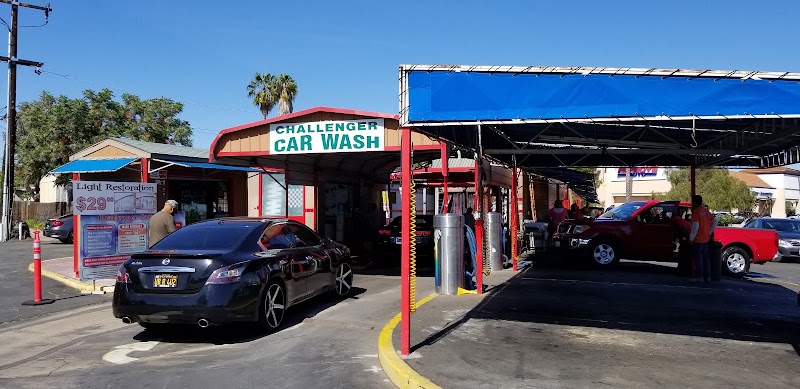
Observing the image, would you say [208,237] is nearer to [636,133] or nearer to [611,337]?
[611,337]

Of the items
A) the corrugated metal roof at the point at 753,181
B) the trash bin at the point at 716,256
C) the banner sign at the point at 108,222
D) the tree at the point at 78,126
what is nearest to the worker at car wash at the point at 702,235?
the trash bin at the point at 716,256

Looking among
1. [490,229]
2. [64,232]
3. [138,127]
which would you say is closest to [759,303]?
[490,229]

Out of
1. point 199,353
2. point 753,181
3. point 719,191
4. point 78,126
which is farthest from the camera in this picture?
point 753,181

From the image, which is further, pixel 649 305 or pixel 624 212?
pixel 624 212

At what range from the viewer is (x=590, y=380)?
16.8 ft

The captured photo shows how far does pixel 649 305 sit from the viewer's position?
892 cm

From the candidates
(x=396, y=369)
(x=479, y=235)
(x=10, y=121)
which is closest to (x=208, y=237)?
(x=396, y=369)

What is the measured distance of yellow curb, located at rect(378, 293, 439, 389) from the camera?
5.06 m

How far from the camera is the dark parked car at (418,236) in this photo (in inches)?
563

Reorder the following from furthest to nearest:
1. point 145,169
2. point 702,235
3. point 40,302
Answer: point 145,169 → point 702,235 → point 40,302

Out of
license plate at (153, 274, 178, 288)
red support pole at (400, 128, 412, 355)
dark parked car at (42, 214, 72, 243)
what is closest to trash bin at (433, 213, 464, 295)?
red support pole at (400, 128, 412, 355)

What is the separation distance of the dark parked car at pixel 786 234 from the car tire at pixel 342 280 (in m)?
14.7

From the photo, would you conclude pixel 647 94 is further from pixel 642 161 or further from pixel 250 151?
pixel 250 151

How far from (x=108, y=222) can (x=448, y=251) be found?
7.40 m
